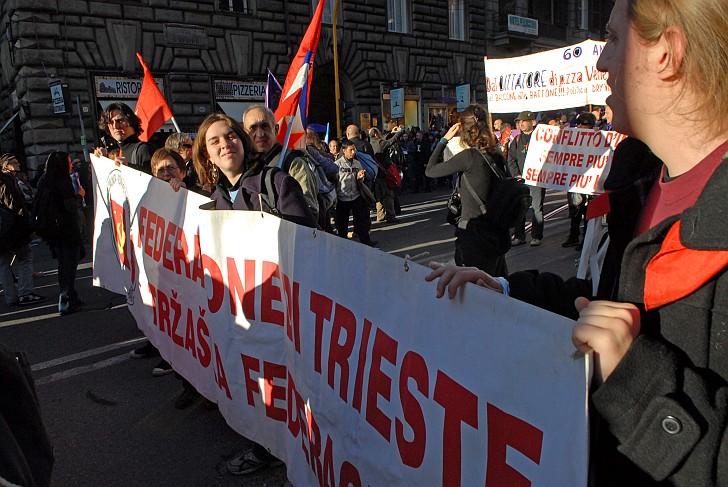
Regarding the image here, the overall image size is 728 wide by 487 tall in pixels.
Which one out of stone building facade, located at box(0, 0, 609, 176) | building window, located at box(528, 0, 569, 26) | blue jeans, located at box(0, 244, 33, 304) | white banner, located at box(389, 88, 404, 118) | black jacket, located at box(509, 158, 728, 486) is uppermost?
building window, located at box(528, 0, 569, 26)

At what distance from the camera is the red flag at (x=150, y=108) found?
485 cm

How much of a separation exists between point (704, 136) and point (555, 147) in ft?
20.1

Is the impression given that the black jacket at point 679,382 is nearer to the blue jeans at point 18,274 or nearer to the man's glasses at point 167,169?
the man's glasses at point 167,169

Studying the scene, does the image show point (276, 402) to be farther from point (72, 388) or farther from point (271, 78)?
point (271, 78)

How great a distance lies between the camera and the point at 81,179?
949cm

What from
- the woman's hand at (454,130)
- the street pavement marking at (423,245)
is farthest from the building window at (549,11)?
the woman's hand at (454,130)

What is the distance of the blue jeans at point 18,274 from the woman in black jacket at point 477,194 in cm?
500

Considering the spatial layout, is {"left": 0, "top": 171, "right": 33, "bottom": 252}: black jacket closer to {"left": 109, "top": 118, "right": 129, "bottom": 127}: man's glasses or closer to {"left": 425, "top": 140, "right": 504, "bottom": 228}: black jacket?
{"left": 109, "top": 118, "right": 129, "bottom": 127}: man's glasses

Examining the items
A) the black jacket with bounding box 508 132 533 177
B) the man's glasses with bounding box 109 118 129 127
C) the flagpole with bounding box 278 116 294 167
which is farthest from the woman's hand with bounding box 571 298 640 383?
the black jacket with bounding box 508 132 533 177

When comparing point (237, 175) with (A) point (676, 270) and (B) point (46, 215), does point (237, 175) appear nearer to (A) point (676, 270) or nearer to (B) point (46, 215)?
(A) point (676, 270)

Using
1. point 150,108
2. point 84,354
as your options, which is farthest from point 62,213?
point 84,354

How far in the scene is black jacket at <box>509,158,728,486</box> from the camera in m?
0.73

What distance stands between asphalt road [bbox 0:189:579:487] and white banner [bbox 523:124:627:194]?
0.99 m

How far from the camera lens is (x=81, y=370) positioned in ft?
13.0
